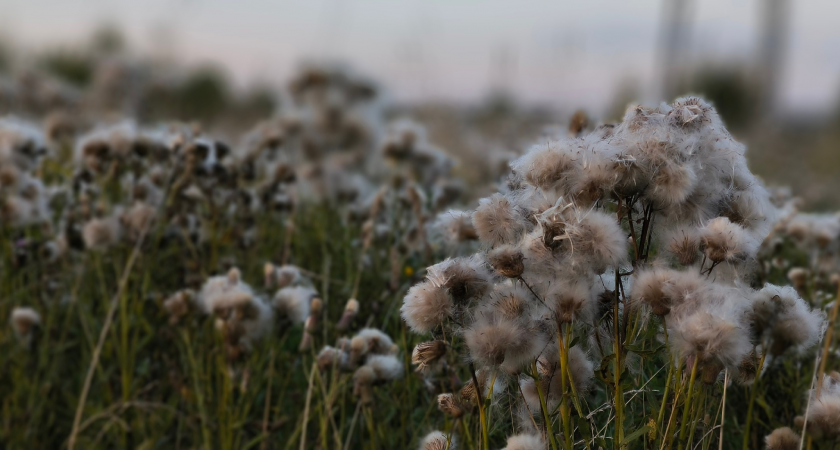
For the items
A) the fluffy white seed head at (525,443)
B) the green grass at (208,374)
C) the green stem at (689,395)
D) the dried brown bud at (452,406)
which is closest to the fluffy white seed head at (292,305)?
the green grass at (208,374)

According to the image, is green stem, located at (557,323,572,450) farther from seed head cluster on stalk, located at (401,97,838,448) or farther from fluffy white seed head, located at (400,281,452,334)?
fluffy white seed head, located at (400,281,452,334)

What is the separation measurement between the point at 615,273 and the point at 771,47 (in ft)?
48.8

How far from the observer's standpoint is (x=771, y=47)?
14.3 m

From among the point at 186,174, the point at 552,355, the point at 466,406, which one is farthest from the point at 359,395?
the point at 186,174

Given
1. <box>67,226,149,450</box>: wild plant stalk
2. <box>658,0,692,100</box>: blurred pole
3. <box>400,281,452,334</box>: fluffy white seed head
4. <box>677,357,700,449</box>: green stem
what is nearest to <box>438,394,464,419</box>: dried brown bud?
<box>400,281,452,334</box>: fluffy white seed head

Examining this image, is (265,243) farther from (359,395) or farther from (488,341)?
(488,341)

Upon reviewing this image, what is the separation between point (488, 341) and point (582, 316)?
0.48 feet

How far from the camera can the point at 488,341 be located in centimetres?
115

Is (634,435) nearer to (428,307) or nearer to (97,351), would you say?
(428,307)

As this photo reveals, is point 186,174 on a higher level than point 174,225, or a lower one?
higher

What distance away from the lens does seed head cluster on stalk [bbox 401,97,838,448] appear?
3.60 ft

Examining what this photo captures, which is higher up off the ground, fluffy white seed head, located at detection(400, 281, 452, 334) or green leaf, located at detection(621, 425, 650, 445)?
fluffy white seed head, located at detection(400, 281, 452, 334)

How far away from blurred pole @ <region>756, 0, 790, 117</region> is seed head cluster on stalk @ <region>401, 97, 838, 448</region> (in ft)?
47.5

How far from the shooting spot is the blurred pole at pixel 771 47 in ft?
46.9
